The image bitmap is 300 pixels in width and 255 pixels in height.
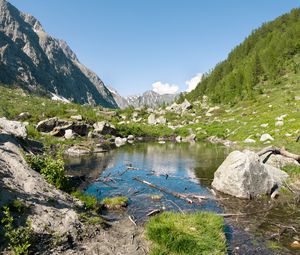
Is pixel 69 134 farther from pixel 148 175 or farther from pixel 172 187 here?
pixel 172 187

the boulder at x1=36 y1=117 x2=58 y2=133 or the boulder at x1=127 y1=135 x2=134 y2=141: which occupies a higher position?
the boulder at x1=36 y1=117 x2=58 y2=133

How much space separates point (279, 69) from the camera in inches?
5285

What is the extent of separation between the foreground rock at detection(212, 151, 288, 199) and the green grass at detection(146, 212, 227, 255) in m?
6.48

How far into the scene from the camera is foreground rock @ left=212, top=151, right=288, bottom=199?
22469 millimetres

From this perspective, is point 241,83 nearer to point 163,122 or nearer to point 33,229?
point 163,122

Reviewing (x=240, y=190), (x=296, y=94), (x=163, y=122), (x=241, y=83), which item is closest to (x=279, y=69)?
(x=241, y=83)

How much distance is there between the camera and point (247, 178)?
22.7m

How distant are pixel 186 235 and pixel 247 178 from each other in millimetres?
10054

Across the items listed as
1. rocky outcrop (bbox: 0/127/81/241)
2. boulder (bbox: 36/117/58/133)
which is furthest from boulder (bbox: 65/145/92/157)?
rocky outcrop (bbox: 0/127/81/241)

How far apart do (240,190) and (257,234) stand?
6469 millimetres

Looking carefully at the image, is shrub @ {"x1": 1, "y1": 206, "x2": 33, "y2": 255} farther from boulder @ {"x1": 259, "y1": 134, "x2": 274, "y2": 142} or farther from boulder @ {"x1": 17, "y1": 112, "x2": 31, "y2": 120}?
boulder @ {"x1": 17, "y1": 112, "x2": 31, "y2": 120}

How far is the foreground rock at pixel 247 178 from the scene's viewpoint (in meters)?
22.5

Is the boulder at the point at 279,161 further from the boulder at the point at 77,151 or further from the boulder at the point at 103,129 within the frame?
the boulder at the point at 103,129

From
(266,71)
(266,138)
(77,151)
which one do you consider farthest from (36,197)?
(266,71)
